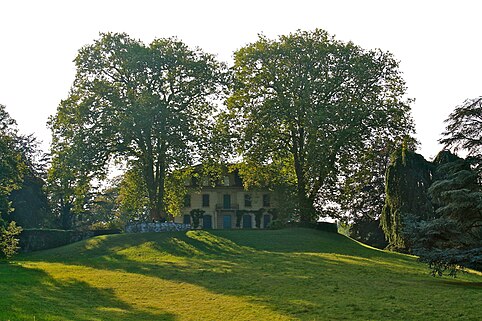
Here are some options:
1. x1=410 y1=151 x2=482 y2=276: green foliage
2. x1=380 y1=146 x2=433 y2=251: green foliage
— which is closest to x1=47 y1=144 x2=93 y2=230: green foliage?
x1=380 y1=146 x2=433 y2=251: green foliage

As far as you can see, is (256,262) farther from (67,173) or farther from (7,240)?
(67,173)

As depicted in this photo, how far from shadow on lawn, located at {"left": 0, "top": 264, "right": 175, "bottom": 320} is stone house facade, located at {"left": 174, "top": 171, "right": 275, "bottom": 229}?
47.8 meters

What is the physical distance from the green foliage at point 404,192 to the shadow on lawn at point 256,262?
8.32 ft

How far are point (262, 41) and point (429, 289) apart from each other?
1284 inches

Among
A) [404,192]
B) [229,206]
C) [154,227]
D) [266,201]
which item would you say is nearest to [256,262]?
[404,192]

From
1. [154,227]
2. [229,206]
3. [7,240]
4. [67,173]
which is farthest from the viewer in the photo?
[229,206]

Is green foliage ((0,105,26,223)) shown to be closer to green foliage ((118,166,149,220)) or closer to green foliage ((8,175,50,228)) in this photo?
green foliage ((118,166,149,220))

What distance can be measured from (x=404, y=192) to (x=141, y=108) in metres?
19.8

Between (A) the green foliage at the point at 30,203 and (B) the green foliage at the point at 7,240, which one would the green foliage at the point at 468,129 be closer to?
(B) the green foliage at the point at 7,240

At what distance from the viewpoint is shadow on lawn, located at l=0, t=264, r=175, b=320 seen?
17625mm

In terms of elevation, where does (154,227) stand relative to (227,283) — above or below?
above

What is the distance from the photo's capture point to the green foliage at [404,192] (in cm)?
4234

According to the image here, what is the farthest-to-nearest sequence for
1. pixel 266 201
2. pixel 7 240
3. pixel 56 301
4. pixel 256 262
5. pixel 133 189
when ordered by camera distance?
pixel 266 201
pixel 133 189
pixel 7 240
pixel 256 262
pixel 56 301

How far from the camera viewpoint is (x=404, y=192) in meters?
43.5
